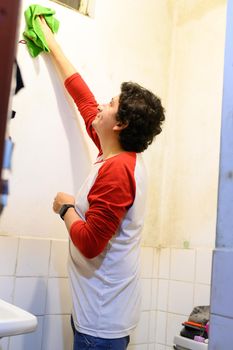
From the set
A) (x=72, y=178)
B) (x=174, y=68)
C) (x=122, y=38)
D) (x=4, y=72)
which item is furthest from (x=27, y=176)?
(x=4, y=72)

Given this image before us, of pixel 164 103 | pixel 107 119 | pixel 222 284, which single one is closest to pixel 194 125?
pixel 164 103

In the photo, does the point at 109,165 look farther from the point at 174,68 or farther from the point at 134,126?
Result: the point at 174,68

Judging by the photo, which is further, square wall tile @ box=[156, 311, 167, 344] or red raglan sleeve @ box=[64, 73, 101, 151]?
square wall tile @ box=[156, 311, 167, 344]

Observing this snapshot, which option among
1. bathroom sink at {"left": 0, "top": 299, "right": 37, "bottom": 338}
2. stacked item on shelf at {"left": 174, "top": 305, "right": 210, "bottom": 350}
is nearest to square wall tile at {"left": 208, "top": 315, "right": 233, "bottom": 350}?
bathroom sink at {"left": 0, "top": 299, "right": 37, "bottom": 338}

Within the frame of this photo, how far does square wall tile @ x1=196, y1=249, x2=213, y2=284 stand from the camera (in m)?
1.81

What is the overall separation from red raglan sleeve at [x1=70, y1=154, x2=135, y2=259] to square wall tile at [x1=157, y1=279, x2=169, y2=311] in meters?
0.79

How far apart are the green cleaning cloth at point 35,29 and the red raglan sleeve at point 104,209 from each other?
598mm

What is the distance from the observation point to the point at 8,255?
58.3 inches

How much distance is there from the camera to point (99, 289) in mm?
1304

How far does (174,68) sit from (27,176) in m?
1.01

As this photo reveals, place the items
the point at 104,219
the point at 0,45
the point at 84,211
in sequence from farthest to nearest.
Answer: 1. the point at 84,211
2. the point at 104,219
3. the point at 0,45

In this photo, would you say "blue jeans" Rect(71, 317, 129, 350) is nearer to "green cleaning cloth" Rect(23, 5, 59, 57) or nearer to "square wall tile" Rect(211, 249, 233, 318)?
"square wall tile" Rect(211, 249, 233, 318)

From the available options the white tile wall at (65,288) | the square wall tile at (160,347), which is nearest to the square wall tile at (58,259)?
the white tile wall at (65,288)

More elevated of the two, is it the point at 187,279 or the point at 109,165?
the point at 109,165
